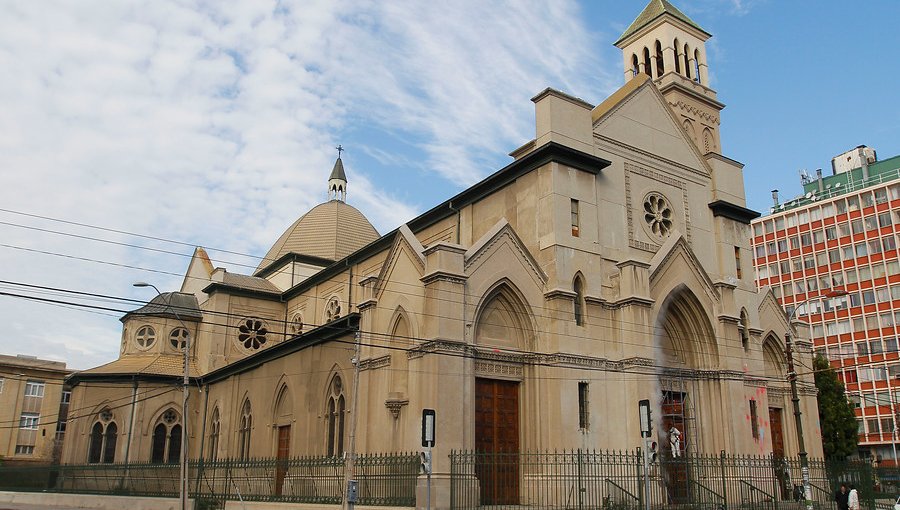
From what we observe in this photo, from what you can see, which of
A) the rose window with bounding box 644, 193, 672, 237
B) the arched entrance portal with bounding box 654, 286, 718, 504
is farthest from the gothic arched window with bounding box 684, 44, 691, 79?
the arched entrance portal with bounding box 654, 286, 718, 504

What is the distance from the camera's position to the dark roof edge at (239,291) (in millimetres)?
49062

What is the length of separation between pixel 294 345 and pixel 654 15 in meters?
24.0

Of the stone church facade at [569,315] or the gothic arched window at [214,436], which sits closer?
the stone church facade at [569,315]

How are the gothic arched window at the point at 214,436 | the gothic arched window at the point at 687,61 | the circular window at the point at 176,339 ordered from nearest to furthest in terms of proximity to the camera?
1. the gothic arched window at the point at 687,61
2. the gothic arched window at the point at 214,436
3. the circular window at the point at 176,339

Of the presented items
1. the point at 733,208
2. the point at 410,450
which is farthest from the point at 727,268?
the point at 410,450

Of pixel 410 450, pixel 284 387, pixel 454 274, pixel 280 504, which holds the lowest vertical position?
pixel 280 504

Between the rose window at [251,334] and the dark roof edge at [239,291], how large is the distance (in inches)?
68.0

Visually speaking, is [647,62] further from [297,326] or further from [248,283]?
[248,283]

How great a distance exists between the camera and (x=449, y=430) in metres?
23.6

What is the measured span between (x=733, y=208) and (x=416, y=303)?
17.5 meters

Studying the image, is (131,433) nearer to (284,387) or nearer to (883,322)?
(284,387)

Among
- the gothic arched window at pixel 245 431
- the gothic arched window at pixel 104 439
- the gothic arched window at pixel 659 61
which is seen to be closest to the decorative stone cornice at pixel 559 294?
the gothic arched window at pixel 659 61

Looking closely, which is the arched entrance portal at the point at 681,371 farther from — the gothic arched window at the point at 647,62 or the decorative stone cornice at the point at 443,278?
the gothic arched window at the point at 647,62

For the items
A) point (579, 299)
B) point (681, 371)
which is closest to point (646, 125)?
point (579, 299)
